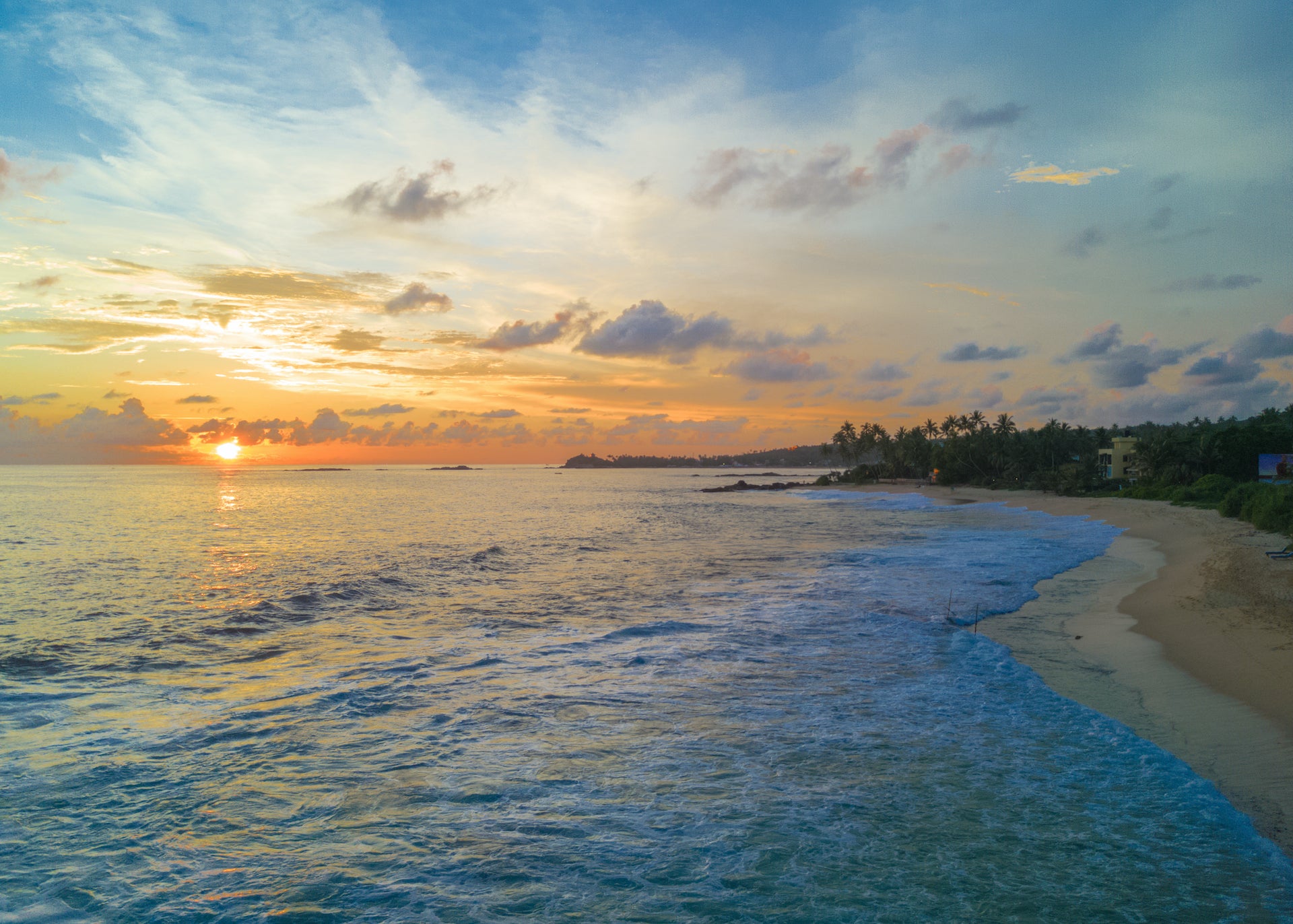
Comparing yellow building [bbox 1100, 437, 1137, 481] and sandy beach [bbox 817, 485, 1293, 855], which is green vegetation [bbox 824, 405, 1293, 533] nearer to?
yellow building [bbox 1100, 437, 1137, 481]

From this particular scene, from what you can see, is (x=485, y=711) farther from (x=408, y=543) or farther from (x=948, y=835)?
(x=408, y=543)

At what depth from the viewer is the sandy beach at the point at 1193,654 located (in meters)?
8.61

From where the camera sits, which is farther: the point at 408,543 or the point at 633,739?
the point at 408,543

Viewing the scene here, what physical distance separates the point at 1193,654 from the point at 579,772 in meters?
12.9

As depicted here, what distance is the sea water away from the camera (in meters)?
6.22

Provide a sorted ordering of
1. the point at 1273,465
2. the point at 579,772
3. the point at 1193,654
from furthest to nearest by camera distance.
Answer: the point at 1273,465 < the point at 1193,654 < the point at 579,772

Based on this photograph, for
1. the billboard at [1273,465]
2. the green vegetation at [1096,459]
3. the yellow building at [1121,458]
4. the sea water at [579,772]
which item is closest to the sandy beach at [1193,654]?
the sea water at [579,772]

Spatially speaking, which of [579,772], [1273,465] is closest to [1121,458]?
[1273,465]

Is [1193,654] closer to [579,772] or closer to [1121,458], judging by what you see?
[579,772]

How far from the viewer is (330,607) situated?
20.8 metres

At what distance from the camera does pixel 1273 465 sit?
218 feet

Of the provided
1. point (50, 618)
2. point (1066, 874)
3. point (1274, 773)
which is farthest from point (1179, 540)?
point (50, 618)

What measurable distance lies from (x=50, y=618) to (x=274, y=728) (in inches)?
534

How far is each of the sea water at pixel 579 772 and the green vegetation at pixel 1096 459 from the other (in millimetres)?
28644
